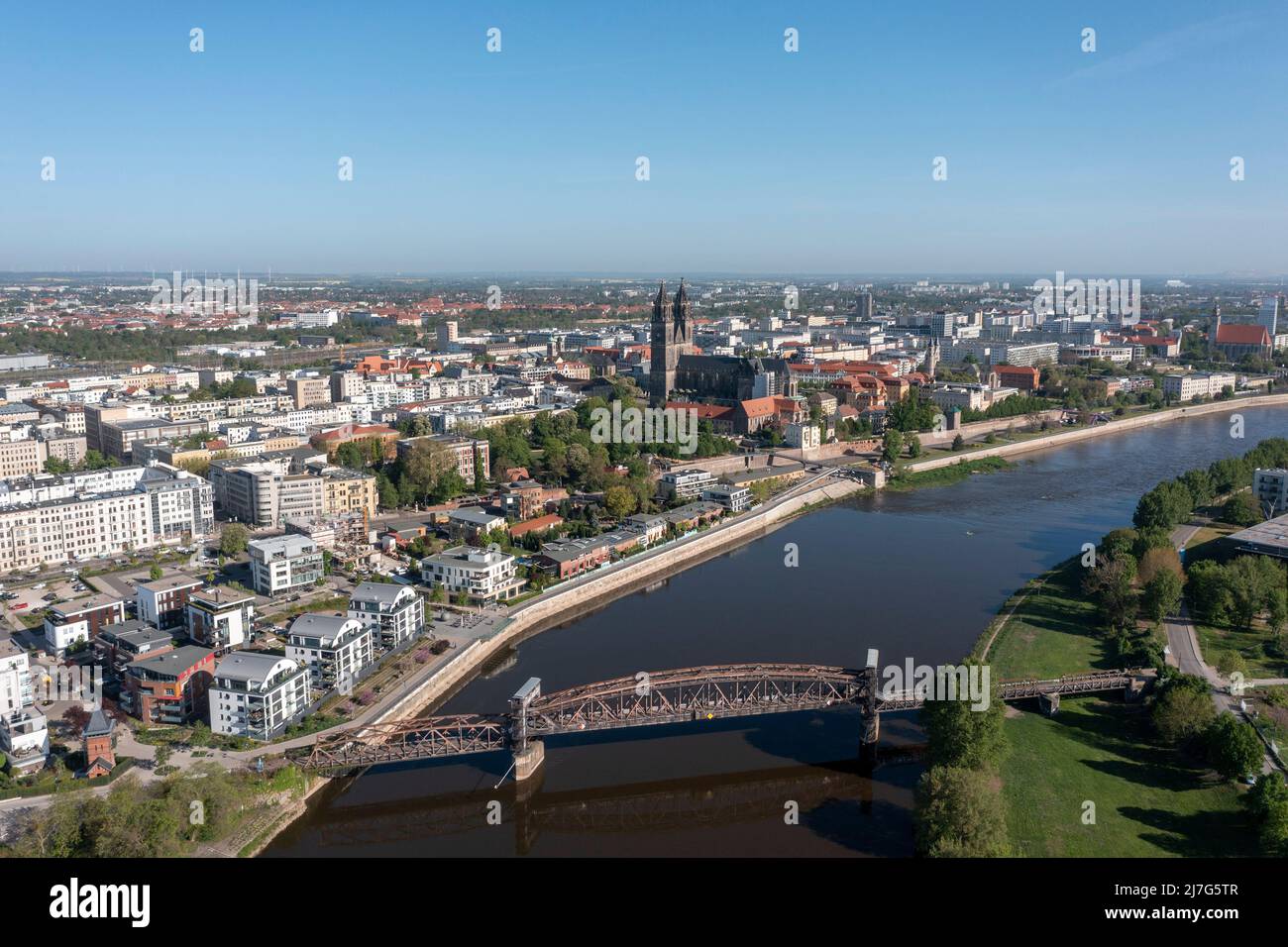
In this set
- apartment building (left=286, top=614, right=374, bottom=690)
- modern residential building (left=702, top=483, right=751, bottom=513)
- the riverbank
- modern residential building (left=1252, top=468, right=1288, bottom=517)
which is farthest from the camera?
the riverbank

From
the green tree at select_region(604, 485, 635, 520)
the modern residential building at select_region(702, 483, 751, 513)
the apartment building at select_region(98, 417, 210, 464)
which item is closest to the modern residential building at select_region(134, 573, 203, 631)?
the green tree at select_region(604, 485, 635, 520)

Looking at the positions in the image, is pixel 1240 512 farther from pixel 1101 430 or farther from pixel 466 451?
pixel 466 451

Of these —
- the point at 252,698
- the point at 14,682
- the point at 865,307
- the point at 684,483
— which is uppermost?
the point at 865,307

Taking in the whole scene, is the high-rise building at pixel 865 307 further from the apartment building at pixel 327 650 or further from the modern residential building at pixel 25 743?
the modern residential building at pixel 25 743

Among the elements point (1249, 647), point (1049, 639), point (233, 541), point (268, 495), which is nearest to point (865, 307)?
Result: point (268, 495)

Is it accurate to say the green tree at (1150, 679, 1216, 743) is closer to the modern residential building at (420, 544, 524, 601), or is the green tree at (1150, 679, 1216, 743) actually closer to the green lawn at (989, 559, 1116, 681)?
the green lawn at (989, 559, 1116, 681)
